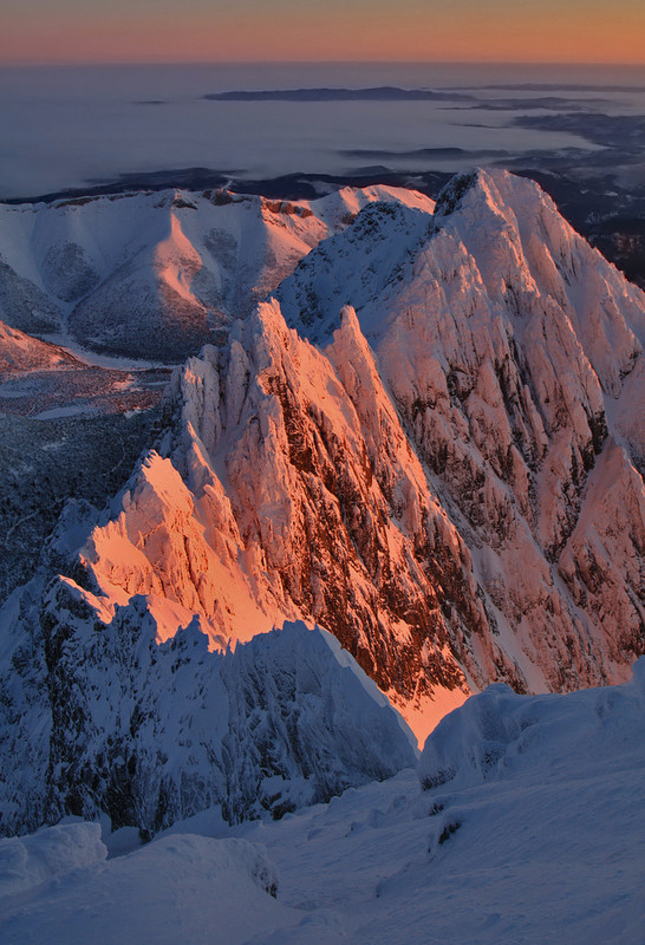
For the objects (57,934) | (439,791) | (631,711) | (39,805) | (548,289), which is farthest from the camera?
(548,289)

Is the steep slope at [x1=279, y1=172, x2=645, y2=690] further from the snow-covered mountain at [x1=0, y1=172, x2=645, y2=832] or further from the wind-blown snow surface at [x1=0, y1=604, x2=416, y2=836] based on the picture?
the wind-blown snow surface at [x1=0, y1=604, x2=416, y2=836]

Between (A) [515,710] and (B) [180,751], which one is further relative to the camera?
(B) [180,751]

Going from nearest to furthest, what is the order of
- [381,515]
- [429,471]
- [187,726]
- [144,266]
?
[187,726] → [381,515] → [429,471] → [144,266]

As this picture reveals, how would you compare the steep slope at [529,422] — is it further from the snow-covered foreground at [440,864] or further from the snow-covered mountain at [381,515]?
the snow-covered foreground at [440,864]

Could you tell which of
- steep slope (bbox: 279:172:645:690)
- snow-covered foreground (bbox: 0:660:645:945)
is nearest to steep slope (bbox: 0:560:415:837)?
snow-covered foreground (bbox: 0:660:645:945)

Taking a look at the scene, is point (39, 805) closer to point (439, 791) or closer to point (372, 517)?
point (439, 791)

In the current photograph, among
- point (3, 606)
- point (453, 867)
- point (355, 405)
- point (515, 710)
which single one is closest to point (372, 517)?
point (355, 405)

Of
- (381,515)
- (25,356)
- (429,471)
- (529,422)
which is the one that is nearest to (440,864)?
(381,515)

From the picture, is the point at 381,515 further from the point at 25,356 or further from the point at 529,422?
the point at 25,356
